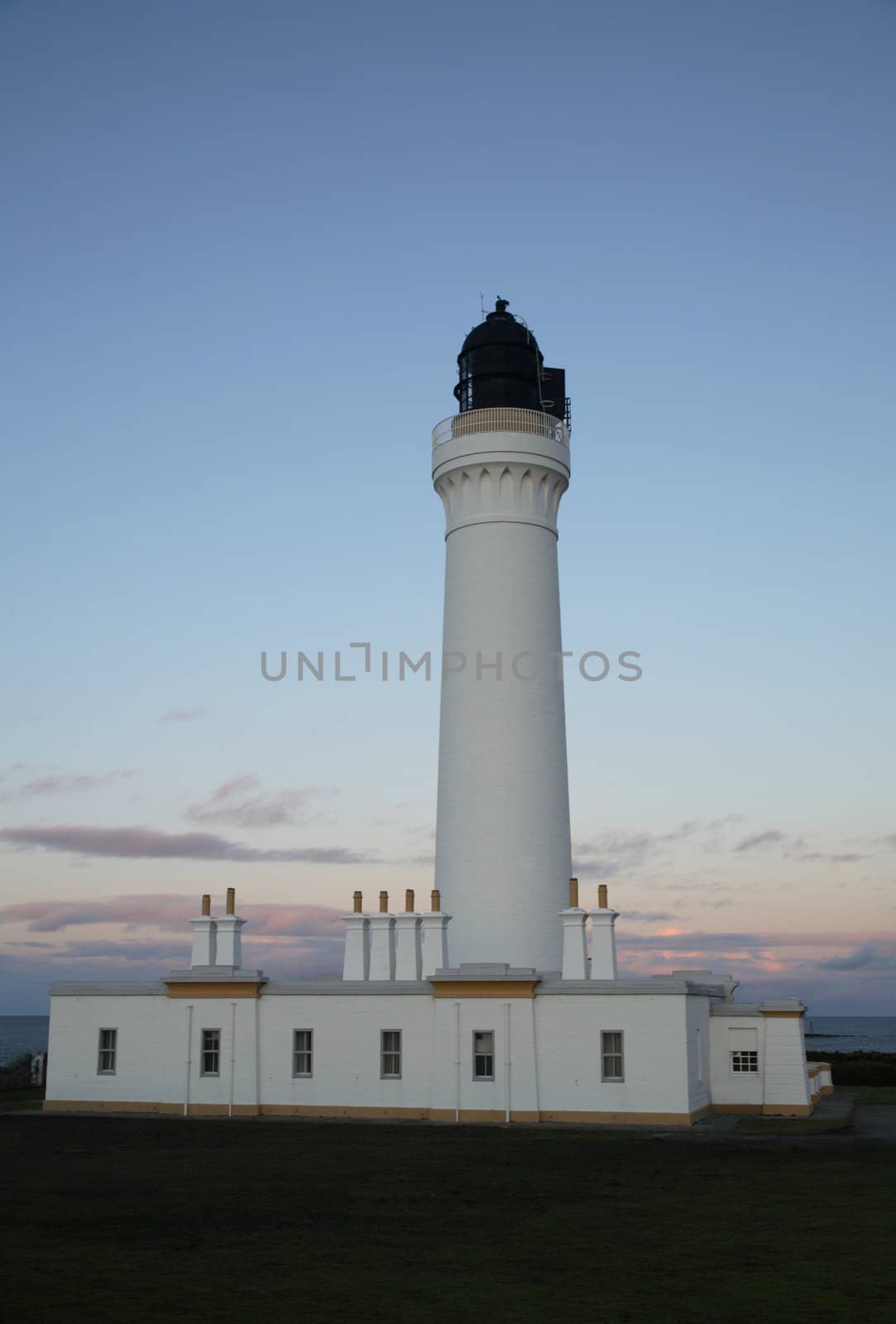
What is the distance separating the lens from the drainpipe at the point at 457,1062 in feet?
93.0

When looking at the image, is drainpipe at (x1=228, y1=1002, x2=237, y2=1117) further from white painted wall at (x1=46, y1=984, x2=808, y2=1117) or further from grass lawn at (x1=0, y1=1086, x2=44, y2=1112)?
grass lawn at (x1=0, y1=1086, x2=44, y2=1112)

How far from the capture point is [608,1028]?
27922 mm

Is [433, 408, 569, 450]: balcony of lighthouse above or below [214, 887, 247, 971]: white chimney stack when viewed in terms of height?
above

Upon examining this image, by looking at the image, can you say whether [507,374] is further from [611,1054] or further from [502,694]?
[611,1054]

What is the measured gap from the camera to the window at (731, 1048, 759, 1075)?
30.2 m

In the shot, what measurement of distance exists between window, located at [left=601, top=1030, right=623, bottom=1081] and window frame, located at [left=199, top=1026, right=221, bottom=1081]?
919 centimetres

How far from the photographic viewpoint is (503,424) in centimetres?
3522

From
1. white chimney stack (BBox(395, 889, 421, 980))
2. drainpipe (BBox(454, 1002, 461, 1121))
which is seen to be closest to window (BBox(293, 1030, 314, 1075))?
white chimney stack (BBox(395, 889, 421, 980))

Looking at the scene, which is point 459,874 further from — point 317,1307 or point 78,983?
point 317,1307

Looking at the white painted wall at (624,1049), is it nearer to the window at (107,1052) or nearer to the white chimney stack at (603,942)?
the white chimney stack at (603,942)

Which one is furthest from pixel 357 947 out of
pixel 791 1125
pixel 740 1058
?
pixel 791 1125

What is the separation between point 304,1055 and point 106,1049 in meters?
5.32

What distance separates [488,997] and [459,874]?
487 cm

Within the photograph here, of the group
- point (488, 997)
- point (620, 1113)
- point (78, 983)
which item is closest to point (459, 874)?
point (488, 997)
